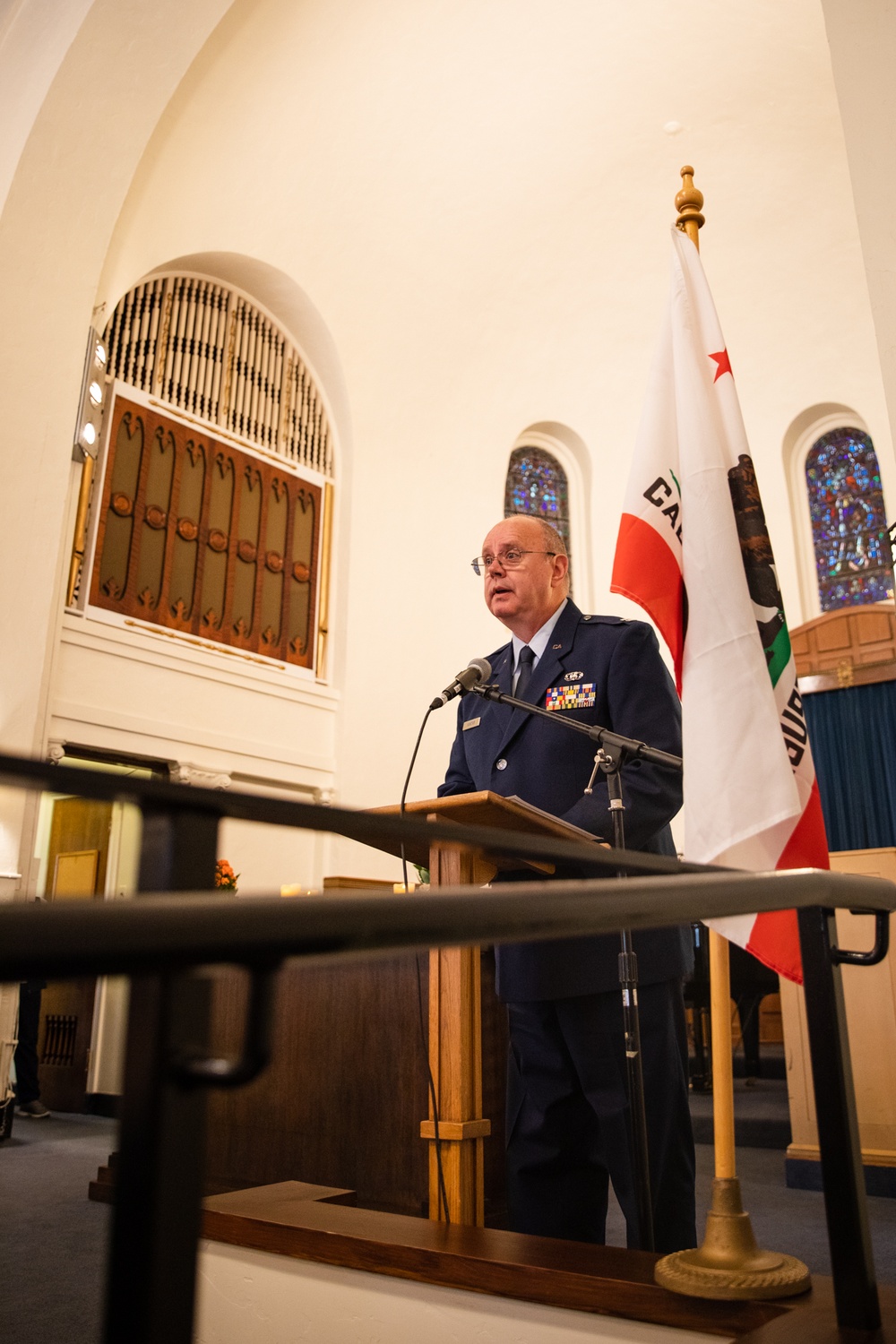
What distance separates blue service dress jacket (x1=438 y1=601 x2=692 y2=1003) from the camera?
6.20 ft

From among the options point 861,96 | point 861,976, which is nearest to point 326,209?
point 861,96

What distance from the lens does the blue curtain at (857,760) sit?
27.0 ft

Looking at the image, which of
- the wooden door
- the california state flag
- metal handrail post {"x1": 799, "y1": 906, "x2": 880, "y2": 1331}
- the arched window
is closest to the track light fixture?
the wooden door

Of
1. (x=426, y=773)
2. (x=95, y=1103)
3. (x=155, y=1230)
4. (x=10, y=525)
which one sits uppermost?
(x=10, y=525)

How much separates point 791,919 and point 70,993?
6.41 m

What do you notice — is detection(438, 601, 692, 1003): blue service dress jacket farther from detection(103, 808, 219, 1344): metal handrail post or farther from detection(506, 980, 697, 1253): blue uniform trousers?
detection(103, 808, 219, 1344): metal handrail post

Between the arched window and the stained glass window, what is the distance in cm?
206

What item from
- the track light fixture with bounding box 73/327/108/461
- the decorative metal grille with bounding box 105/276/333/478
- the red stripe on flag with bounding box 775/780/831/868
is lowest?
the red stripe on flag with bounding box 775/780/831/868

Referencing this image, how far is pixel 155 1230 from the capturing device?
42 cm

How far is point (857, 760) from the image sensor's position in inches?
330

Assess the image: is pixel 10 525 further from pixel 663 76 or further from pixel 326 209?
pixel 663 76

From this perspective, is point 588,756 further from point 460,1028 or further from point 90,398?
point 90,398

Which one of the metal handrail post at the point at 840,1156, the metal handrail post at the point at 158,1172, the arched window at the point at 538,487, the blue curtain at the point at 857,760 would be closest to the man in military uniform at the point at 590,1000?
the metal handrail post at the point at 840,1156

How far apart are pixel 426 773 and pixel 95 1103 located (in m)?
3.07
